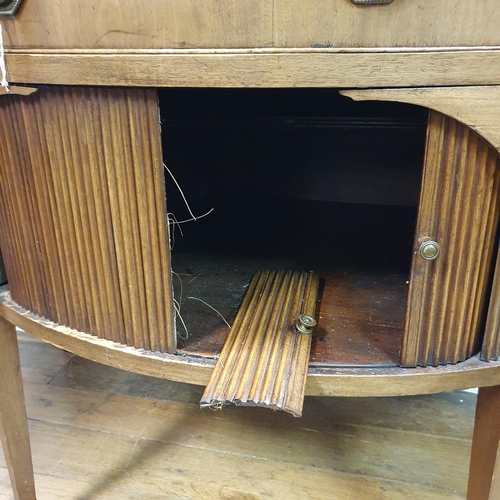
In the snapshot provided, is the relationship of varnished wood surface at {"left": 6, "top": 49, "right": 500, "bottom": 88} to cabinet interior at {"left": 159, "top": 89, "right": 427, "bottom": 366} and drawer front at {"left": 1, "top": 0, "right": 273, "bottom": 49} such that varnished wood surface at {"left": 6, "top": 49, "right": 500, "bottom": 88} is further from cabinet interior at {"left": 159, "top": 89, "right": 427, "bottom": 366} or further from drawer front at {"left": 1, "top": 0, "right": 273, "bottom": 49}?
cabinet interior at {"left": 159, "top": 89, "right": 427, "bottom": 366}

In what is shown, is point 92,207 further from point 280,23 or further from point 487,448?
point 487,448

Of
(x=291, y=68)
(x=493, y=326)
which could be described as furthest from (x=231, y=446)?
(x=291, y=68)

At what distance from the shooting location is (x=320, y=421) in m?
1.09

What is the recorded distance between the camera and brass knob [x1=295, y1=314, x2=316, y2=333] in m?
0.64

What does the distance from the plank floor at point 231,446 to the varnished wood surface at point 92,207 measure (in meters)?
0.45

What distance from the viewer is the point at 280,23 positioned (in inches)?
18.4

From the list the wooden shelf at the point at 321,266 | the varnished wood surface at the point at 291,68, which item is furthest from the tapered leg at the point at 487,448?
the varnished wood surface at the point at 291,68

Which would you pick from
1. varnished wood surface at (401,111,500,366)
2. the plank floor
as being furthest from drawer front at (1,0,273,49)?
the plank floor

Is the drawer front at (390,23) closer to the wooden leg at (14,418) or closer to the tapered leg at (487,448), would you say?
the tapered leg at (487,448)

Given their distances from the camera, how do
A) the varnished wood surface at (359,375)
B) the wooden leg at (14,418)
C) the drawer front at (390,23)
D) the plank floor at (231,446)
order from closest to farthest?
1. the drawer front at (390,23)
2. the varnished wood surface at (359,375)
3. the wooden leg at (14,418)
4. the plank floor at (231,446)

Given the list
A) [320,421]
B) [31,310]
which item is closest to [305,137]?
[320,421]

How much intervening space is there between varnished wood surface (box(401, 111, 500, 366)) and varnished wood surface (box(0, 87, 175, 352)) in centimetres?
27

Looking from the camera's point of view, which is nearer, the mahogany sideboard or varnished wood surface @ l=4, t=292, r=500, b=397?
the mahogany sideboard

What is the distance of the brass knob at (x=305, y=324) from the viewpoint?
642 millimetres
